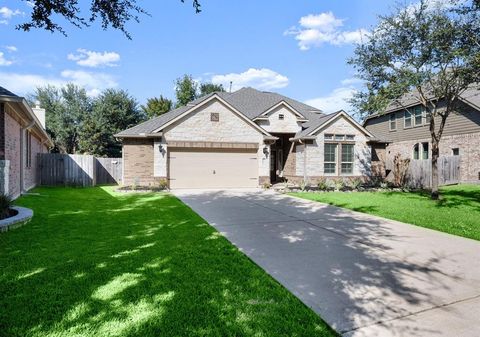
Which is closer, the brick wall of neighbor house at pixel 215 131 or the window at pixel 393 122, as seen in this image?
the brick wall of neighbor house at pixel 215 131

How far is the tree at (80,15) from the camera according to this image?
19.0 feet

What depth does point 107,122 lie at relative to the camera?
1492 inches

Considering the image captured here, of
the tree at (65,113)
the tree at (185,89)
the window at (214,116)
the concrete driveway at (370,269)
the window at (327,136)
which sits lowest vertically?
the concrete driveway at (370,269)

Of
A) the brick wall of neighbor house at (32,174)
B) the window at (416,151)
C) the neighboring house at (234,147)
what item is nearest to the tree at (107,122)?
the brick wall of neighbor house at (32,174)

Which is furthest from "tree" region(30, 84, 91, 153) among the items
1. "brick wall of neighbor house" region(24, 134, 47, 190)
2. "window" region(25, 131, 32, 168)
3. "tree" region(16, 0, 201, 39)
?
"tree" region(16, 0, 201, 39)

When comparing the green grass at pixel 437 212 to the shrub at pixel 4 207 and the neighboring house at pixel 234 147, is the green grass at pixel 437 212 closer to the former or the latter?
the neighboring house at pixel 234 147

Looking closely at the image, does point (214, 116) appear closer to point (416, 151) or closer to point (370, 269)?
point (370, 269)

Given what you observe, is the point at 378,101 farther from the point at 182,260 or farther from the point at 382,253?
the point at 182,260

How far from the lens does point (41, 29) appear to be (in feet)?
20.2

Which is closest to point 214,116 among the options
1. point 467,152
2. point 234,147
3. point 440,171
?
point 234,147

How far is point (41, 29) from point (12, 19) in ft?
1.63

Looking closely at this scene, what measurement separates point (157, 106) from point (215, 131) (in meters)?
27.3

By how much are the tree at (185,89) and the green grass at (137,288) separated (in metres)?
40.7

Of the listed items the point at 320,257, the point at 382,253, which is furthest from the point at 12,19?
the point at 382,253
